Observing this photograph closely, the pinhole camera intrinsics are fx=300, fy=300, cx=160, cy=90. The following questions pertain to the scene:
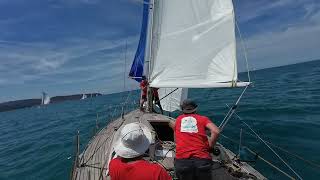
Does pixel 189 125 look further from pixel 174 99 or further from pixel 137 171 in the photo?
pixel 174 99

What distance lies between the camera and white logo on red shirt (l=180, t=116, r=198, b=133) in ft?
19.4

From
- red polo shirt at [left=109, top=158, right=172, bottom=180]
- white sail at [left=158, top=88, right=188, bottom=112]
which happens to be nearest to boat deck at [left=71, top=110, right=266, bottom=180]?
red polo shirt at [left=109, top=158, right=172, bottom=180]

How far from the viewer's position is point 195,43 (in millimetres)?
9609

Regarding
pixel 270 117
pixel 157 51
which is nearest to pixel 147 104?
pixel 157 51

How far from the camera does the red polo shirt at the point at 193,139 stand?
5.82 metres

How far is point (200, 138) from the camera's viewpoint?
19.3 ft

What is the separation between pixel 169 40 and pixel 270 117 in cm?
1082

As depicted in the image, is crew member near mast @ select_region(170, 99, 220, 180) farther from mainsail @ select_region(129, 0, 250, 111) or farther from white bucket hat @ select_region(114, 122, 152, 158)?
mainsail @ select_region(129, 0, 250, 111)

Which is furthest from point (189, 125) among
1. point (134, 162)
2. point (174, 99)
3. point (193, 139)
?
point (174, 99)

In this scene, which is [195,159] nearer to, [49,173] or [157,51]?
[157,51]

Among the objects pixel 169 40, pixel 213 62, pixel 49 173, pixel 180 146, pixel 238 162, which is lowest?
pixel 49 173

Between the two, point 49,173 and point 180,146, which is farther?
point 49,173

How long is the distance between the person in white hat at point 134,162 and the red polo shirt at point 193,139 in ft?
7.81

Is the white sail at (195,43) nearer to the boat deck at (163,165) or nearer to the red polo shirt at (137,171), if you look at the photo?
the boat deck at (163,165)
